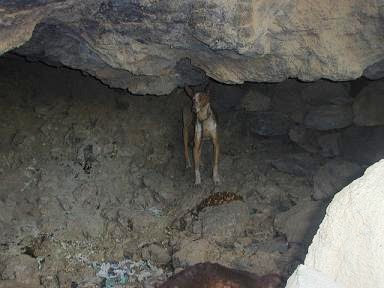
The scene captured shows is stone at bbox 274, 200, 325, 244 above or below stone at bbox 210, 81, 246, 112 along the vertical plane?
below

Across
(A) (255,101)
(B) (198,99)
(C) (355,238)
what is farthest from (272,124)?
(C) (355,238)

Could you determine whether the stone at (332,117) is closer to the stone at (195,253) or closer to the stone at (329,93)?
the stone at (329,93)

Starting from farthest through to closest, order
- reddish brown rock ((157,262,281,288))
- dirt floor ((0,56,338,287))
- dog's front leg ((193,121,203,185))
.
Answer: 1. dog's front leg ((193,121,203,185))
2. dirt floor ((0,56,338,287))
3. reddish brown rock ((157,262,281,288))

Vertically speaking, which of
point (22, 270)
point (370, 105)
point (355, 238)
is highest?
point (355, 238)

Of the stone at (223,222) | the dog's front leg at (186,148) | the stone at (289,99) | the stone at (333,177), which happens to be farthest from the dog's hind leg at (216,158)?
the stone at (333,177)

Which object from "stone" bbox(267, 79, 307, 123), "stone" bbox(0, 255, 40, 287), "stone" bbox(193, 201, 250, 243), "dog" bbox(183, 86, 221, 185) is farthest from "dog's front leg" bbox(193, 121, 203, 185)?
"stone" bbox(0, 255, 40, 287)

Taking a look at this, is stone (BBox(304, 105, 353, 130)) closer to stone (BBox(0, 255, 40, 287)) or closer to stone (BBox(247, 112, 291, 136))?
stone (BBox(247, 112, 291, 136))

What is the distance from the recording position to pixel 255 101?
6.04 metres

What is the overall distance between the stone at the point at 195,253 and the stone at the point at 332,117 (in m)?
1.72

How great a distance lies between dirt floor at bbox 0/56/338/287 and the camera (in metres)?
4.88

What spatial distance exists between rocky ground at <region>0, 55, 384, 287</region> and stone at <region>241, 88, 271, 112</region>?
1 centimetres

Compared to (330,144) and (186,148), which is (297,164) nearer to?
(330,144)

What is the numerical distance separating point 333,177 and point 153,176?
5.70ft

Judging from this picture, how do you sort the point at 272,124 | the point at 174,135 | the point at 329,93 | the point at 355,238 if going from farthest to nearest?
the point at 174,135 → the point at 272,124 → the point at 329,93 → the point at 355,238
